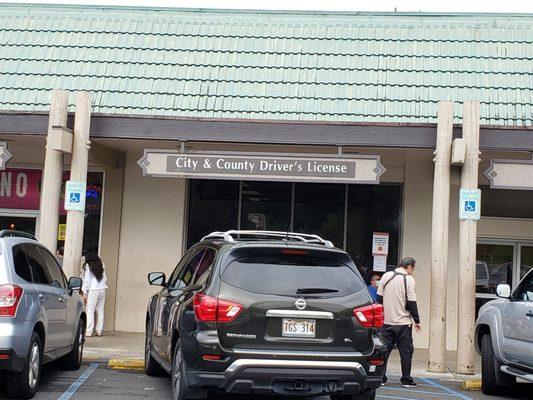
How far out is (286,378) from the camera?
6.85 metres

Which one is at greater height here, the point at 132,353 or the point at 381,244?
the point at 381,244

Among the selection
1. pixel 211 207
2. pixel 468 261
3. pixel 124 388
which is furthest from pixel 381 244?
pixel 124 388

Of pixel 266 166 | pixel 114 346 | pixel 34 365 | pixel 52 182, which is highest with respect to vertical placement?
pixel 266 166

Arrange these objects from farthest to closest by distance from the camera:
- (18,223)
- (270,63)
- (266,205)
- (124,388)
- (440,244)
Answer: (18,223) < (266,205) < (270,63) < (440,244) < (124,388)

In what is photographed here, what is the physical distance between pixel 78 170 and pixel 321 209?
17.2ft

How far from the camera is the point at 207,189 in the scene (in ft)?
52.1

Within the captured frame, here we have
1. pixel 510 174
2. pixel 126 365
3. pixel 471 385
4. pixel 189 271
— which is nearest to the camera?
pixel 189 271

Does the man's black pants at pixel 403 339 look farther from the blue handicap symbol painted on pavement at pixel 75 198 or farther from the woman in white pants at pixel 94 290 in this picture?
the woman in white pants at pixel 94 290

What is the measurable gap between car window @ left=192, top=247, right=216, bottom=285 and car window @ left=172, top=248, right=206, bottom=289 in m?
0.18

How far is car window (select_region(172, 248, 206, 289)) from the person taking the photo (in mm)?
8422

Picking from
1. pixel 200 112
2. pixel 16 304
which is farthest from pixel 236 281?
pixel 200 112

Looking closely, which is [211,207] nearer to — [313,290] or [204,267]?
[204,267]

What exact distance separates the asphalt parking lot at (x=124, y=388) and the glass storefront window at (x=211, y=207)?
16.9ft

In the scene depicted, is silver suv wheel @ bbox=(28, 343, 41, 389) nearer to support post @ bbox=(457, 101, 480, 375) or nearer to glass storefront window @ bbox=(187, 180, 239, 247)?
support post @ bbox=(457, 101, 480, 375)
